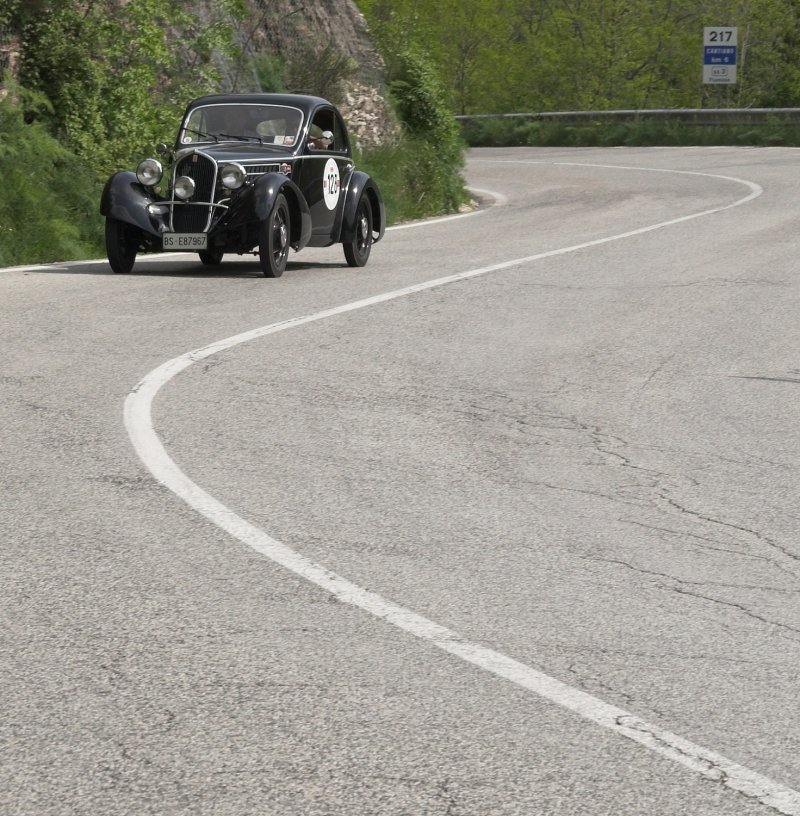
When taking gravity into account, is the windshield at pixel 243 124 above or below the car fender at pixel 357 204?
above

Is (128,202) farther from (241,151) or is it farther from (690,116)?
(690,116)

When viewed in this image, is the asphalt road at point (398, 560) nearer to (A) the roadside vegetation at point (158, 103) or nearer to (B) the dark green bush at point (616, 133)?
(A) the roadside vegetation at point (158, 103)

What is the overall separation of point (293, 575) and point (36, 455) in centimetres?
224

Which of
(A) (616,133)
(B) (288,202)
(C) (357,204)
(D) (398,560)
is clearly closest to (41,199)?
(B) (288,202)

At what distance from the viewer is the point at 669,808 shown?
11.9ft

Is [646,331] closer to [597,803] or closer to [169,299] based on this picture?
[169,299]

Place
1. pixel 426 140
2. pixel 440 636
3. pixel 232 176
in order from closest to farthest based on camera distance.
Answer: pixel 440 636, pixel 232 176, pixel 426 140

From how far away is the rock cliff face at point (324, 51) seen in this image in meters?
26.8

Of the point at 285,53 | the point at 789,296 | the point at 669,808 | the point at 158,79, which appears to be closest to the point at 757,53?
the point at 285,53

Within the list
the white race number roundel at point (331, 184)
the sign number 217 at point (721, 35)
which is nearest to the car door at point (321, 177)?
the white race number roundel at point (331, 184)

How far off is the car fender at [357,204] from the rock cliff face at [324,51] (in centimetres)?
930

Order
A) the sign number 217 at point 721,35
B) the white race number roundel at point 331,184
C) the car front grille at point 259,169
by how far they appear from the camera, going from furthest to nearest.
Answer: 1. the sign number 217 at point 721,35
2. the white race number roundel at point 331,184
3. the car front grille at point 259,169

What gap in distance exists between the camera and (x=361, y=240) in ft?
52.7

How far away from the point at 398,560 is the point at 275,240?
368 inches
